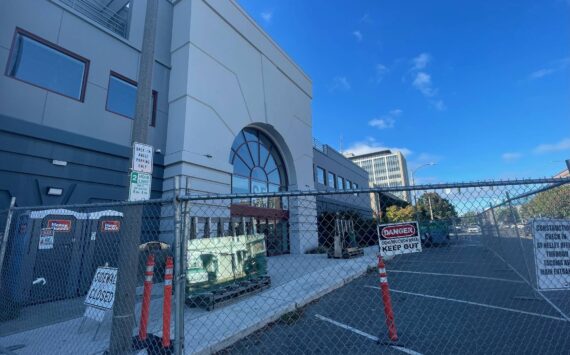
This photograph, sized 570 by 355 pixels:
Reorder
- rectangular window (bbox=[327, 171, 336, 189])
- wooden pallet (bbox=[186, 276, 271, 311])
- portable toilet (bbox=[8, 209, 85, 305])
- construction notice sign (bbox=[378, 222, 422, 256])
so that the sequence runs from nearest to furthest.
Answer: construction notice sign (bbox=[378, 222, 422, 256]), wooden pallet (bbox=[186, 276, 271, 311]), portable toilet (bbox=[8, 209, 85, 305]), rectangular window (bbox=[327, 171, 336, 189])

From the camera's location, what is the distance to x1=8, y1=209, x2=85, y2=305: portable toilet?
6.41 m

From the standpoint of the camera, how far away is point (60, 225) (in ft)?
23.2

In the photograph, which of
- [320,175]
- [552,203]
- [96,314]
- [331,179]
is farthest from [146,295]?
[331,179]

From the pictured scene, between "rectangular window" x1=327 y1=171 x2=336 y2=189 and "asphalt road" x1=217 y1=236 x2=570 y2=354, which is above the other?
"rectangular window" x1=327 y1=171 x2=336 y2=189

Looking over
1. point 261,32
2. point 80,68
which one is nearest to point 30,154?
point 80,68

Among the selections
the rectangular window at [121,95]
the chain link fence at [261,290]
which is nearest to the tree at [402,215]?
the chain link fence at [261,290]

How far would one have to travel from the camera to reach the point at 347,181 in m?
30.6

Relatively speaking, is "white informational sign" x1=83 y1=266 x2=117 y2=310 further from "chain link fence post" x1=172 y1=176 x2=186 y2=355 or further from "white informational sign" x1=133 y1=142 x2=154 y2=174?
"chain link fence post" x1=172 y1=176 x2=186 y2=355

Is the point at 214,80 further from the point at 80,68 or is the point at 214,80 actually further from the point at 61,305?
the point at 61,305

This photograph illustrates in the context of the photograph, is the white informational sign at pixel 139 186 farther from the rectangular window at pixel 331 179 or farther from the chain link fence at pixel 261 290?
the rectangular window at pixel 331 179

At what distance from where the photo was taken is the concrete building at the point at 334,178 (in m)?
24.1

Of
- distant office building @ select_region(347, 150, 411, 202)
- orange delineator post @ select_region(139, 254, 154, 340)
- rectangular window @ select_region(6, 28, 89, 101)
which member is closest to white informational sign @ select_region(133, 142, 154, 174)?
orange delineator post @ select_region(139, 254, 154, 340)

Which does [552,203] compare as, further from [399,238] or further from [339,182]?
[339,182]

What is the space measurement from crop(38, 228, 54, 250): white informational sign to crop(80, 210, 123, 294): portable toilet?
82cm
